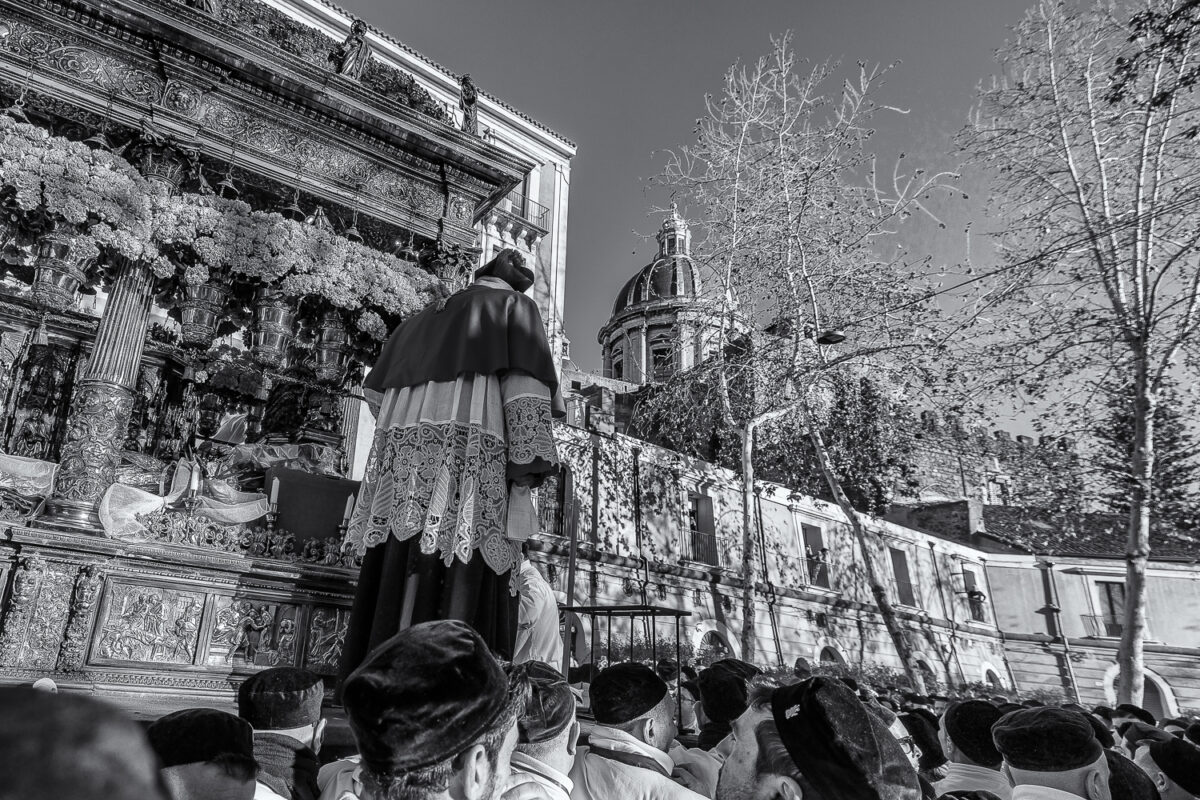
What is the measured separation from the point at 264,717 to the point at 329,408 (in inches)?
220

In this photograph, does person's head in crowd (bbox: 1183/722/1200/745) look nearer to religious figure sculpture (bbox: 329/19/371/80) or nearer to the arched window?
religious figure sculpture (bbox: 329/19/371/80)

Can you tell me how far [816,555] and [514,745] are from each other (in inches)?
1016

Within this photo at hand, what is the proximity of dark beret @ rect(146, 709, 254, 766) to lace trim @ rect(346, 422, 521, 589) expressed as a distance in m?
2.23

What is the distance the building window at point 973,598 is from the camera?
3091cm

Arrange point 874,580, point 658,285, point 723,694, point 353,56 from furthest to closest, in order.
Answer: point 658,285 < point 874,580 < point 353,56 < point 723,694

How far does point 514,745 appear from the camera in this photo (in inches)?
70.2

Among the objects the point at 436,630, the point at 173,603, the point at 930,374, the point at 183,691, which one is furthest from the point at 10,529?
the point at 930,374

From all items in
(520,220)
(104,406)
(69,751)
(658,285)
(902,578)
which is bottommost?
(69,751)

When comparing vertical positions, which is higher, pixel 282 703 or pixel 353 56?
pixel 353 56

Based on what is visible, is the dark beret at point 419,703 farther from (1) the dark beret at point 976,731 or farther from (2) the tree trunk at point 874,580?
(2) the tree trunk at point 874,580

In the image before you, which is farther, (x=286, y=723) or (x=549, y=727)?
(x=286, y=723)

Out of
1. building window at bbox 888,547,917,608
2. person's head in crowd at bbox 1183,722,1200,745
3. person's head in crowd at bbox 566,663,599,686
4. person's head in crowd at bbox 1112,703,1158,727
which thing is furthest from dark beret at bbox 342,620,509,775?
building window at bbox 888,547,917,608

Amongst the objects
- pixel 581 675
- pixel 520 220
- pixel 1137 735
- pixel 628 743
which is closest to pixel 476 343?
pixel 628 743

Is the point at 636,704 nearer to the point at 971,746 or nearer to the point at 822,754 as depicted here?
the point at 822,754
